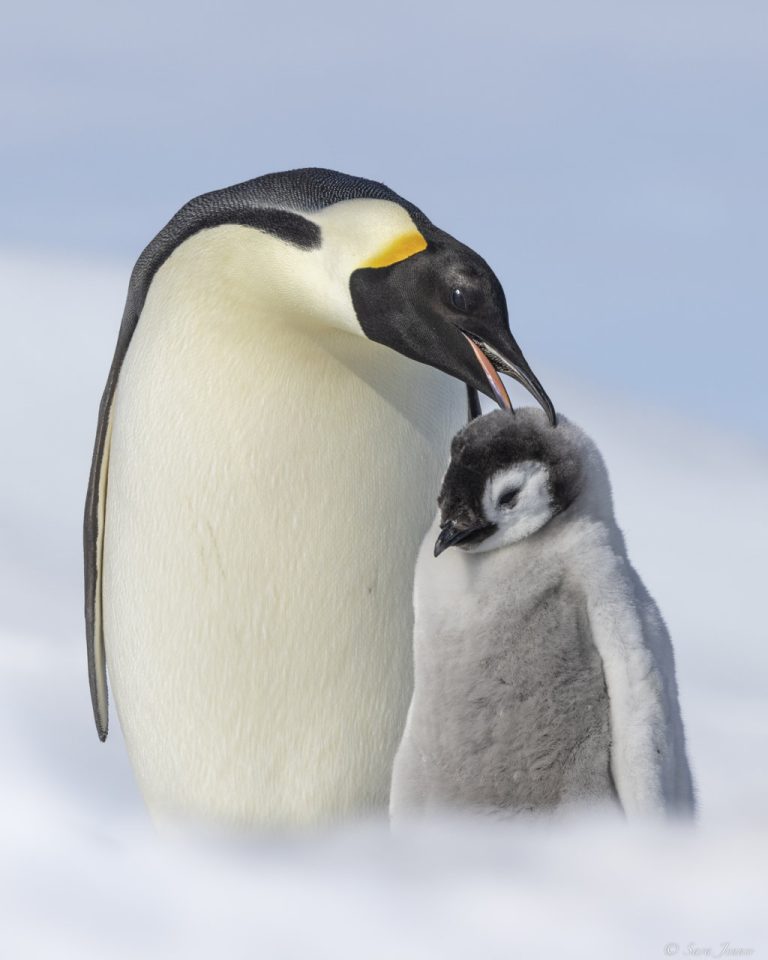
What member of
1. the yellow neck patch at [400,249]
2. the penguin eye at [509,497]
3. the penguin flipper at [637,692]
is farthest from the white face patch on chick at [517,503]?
the yellow neck patch at [400,249]

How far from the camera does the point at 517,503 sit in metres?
2.92

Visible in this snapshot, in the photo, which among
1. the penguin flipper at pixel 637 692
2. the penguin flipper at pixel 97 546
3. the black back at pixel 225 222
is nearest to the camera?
the penguin flipper at pixel 637 692

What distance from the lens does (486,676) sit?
117 inches

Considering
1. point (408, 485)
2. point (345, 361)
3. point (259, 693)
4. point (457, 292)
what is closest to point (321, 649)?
point (259, 693)

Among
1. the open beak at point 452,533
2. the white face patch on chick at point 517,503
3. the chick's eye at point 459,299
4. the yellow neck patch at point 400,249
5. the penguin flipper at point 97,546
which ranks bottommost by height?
the open beak at point 452,533

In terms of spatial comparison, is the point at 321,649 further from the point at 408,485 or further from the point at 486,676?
the point at 486,676

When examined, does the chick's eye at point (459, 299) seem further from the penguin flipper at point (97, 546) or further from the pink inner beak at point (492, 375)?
the penguin flipper at point (97, 546)

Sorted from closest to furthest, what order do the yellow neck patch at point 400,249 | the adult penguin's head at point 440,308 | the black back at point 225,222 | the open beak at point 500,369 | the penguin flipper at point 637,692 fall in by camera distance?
the penguin flipper at point 637,692
the open beak at point 500,369
the adult penguin's head at point 440,308
the yellow neck patch at point 400,249
the black back at point 225,222

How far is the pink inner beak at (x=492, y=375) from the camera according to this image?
3203mm

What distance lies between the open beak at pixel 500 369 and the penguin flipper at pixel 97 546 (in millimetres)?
1089

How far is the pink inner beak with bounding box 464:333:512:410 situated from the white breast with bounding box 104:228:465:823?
0.44 meters

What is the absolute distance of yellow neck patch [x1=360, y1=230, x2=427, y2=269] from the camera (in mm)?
3404

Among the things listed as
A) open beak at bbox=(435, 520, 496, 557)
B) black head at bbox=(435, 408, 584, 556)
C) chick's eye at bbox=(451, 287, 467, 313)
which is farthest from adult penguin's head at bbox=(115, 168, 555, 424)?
open beak at bbox=(435, 520, 496, 557)

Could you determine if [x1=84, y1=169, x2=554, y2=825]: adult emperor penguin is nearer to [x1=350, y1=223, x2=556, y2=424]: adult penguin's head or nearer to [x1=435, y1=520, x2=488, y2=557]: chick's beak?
[x1=350, y1=223, x2=556, y2=424]: adult penguin's head
